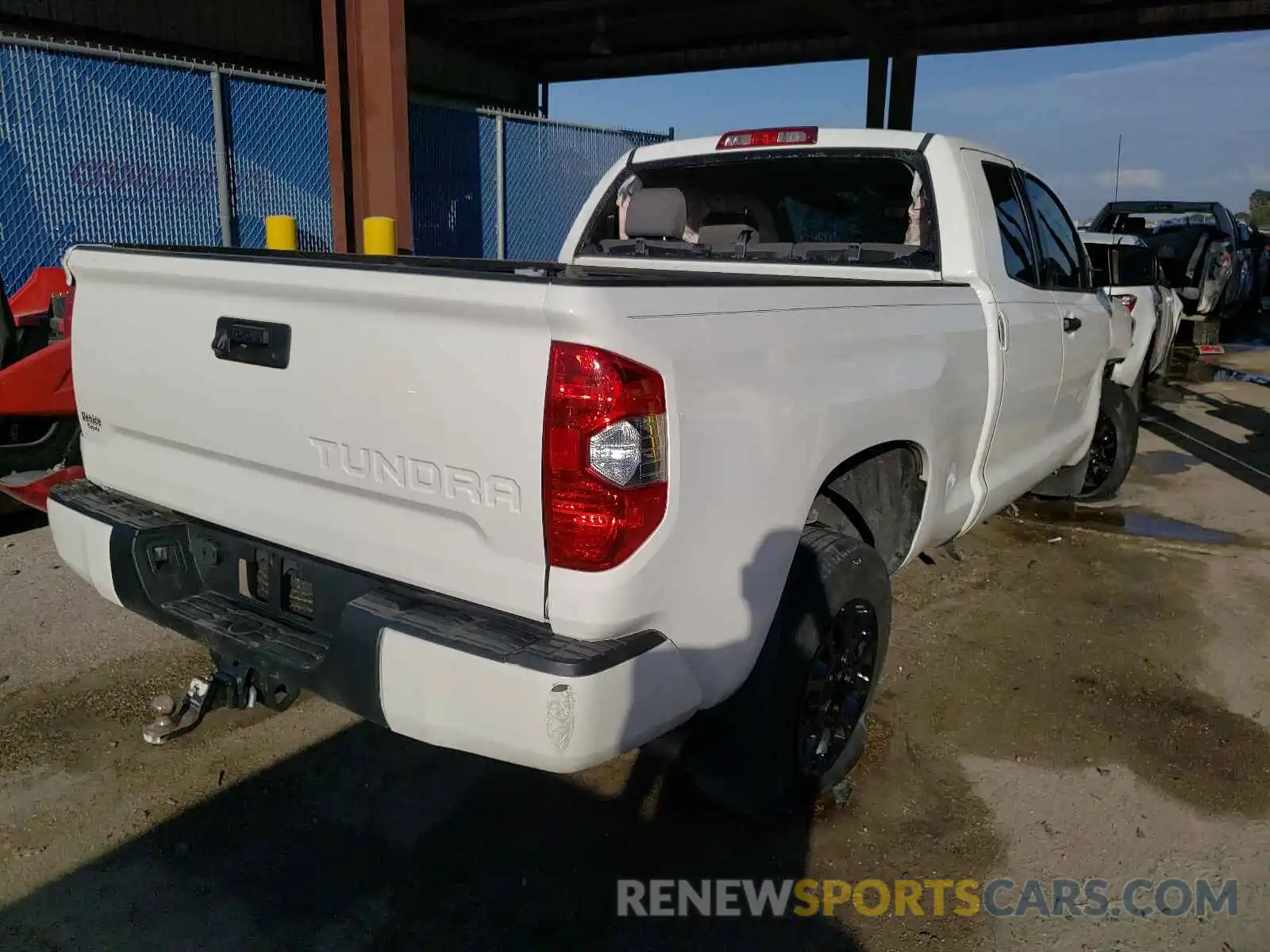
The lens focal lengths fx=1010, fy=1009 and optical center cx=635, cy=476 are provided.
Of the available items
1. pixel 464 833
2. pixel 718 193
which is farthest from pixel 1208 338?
pixel 464 833

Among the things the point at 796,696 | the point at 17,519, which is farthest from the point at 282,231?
the point at 796,696

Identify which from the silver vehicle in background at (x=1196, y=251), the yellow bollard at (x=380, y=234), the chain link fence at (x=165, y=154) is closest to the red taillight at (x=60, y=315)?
the chain link fence at (x=165, y=154)

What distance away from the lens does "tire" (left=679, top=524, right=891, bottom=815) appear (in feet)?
8.68

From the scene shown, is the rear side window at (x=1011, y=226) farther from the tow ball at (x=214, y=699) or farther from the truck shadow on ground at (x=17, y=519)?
the truck shadow on ground at (x=17, y=519)

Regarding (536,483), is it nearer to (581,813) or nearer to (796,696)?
(796,696)

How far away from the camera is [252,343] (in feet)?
8.36

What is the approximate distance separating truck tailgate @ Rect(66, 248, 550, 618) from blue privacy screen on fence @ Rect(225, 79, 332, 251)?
23.3 feet

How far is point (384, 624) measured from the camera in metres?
2.25

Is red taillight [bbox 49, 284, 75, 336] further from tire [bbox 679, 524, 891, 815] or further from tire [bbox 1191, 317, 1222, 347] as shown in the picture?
tire [bbox 1191, 317, 1222, 347]

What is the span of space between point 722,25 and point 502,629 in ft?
61.1

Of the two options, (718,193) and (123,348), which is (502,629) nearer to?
(123,348)

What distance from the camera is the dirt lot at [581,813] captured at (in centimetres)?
255

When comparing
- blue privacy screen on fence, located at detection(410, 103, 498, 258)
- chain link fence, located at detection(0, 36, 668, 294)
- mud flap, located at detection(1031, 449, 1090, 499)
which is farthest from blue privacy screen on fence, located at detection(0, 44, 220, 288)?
mud flap, located at detection(1031, 449, 1090, 499)

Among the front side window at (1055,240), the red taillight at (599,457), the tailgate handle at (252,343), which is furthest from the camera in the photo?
the front side window at (1055,240)
